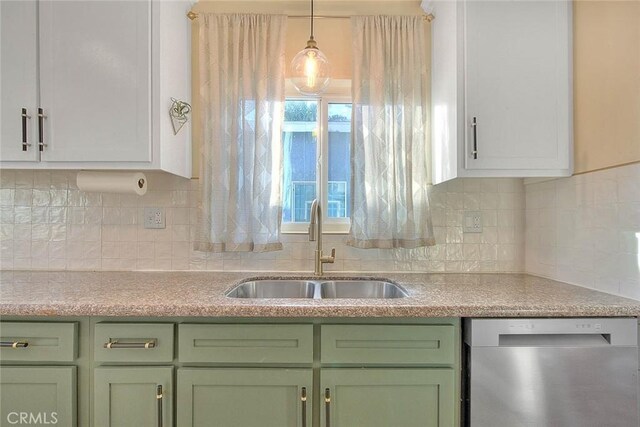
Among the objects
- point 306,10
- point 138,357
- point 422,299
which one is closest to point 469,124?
point 422,299

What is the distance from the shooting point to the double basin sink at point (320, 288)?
1.79 m

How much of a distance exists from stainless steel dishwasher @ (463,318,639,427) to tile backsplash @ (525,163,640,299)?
0.26 metres

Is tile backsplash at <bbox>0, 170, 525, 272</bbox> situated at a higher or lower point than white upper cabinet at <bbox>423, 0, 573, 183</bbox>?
lower

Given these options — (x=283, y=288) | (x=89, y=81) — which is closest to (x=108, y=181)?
(x=89, y=81)

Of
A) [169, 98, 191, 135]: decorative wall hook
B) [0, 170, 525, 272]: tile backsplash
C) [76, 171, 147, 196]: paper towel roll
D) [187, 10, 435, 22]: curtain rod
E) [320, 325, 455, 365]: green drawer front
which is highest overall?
[187, 10, 435, 22]: curtain rod

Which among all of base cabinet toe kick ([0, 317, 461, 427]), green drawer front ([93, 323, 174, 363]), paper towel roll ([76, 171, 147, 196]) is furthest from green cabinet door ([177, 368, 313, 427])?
paper towel roll ([76, 171, 147, 196])

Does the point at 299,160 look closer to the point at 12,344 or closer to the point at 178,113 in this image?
the point at 178,113

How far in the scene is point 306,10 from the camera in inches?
76.4

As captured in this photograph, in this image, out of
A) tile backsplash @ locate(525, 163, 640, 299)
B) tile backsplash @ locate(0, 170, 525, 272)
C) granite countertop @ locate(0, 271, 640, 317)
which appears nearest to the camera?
granite countertop @ locate(0, 271, 640, 317)

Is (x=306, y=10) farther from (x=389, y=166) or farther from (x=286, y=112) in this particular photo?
(x=389, y=166)

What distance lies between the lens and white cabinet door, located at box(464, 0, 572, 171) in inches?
60.9

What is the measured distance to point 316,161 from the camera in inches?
77.1

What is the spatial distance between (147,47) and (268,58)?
0.59 meters

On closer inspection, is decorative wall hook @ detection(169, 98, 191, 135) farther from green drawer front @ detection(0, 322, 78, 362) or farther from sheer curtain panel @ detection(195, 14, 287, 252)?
green drawer front @ detection(0, 322, 78, 362)
